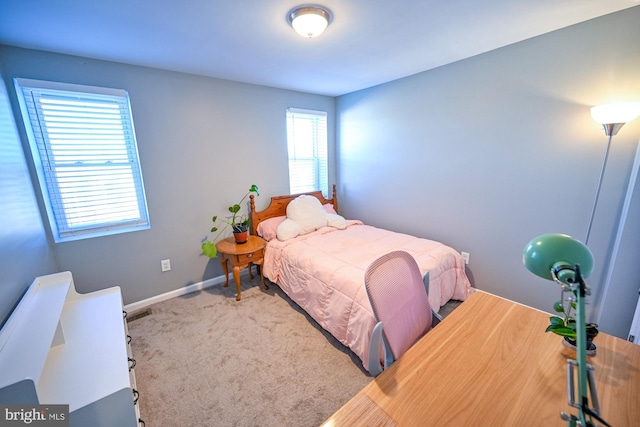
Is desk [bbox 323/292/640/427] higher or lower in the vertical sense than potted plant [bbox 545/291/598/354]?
lower

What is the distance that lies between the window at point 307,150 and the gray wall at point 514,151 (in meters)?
0.72

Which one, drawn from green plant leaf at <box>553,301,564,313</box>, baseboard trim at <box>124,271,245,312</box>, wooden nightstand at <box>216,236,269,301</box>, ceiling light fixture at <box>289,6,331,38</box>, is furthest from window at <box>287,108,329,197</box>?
green plant leaf at <box>553,301,564,313</box>

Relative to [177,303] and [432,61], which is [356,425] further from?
[432,61]

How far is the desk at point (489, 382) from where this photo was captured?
729 millimetres

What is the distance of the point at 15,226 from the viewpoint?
1.46 m

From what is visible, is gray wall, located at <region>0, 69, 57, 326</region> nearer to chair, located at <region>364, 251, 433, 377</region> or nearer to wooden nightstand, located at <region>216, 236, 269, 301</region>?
wooden nightstand, located at <region>216, 236, 269, 301</region>

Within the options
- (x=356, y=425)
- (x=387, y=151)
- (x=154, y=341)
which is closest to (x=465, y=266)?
(x=387, y=151)

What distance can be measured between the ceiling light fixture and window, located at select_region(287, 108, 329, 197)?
1.68 meters

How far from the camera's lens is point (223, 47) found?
1944mm

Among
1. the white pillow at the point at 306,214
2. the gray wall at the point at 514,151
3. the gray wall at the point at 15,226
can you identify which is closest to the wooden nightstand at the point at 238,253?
the white pillow at the point at 306,214

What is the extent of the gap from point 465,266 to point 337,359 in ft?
5.63

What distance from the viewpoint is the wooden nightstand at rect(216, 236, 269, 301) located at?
2.55 m

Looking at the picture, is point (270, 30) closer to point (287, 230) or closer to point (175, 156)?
point (175, 156)

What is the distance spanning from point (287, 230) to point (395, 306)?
1870mm
